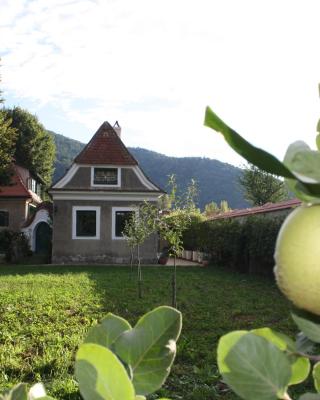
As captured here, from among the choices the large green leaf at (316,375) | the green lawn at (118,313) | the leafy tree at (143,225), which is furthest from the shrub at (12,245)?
the large green leaf at (316,375)

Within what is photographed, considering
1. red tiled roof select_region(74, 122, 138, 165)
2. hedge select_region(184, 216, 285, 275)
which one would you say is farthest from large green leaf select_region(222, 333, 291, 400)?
red tiled roof select_region(74, 122, 138, 165)

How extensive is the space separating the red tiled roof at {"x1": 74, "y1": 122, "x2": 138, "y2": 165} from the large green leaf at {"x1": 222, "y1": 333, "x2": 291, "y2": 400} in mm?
21690

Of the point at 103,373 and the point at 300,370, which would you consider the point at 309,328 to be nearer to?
the point at 300,370

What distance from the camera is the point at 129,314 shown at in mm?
9414

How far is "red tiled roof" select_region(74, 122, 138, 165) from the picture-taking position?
878 inches

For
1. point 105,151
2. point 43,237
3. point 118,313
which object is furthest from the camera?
point 43,237

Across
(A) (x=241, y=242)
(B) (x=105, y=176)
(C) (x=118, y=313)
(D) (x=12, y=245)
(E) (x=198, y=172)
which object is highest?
(E) (x=198, y=172)

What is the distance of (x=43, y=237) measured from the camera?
2800 centimetres

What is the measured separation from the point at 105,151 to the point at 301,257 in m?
22.6

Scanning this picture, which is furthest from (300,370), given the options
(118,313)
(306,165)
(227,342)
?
(118,313)

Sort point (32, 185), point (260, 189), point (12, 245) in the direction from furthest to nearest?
1. point (260, 189)
2. point (32, 185)
3. point (12, 245)

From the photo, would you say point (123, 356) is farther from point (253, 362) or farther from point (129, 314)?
point (129, 314)

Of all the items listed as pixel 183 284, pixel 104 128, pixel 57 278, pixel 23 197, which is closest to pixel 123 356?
pixel 183 284

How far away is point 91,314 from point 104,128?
15350 mm
